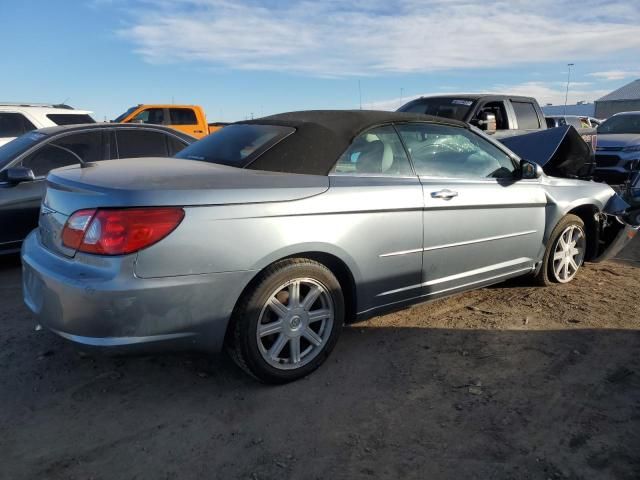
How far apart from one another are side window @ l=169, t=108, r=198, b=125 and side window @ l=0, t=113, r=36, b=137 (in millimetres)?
6059

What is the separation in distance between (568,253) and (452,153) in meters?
1.72

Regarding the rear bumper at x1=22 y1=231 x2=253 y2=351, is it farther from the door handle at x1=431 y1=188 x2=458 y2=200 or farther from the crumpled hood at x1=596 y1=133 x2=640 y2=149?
the crumpled hood at x1=596 y1=133 x2=640 y2=149

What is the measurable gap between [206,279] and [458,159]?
2.19 m

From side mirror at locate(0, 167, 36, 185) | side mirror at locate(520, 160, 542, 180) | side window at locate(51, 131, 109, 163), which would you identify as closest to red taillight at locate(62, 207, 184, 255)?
side mirror at locate(520, 160, 542, 180)

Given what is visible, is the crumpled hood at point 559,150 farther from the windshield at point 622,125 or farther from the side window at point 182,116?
the side window at point 182,116

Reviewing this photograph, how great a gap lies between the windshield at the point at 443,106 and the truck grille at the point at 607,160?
3.38 meters

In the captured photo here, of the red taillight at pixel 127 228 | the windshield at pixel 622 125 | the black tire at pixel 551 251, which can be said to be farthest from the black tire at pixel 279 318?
the windshield at pixel 622 125

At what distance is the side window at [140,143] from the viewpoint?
602 cm

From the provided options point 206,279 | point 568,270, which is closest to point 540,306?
point 568,270

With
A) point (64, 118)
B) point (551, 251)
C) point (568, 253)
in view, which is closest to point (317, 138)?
point (551, 251)

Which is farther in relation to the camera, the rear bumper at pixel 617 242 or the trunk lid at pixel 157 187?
the rear bumper at pixel 617 242

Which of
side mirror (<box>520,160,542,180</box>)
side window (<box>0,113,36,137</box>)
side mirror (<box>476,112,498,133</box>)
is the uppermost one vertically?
side window (<box>0,113,36,137</box>)

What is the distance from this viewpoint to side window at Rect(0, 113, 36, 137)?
30.4 feet

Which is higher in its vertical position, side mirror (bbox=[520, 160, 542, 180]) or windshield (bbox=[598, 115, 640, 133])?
windshield (bbox=[598, 115, 640, 133])
